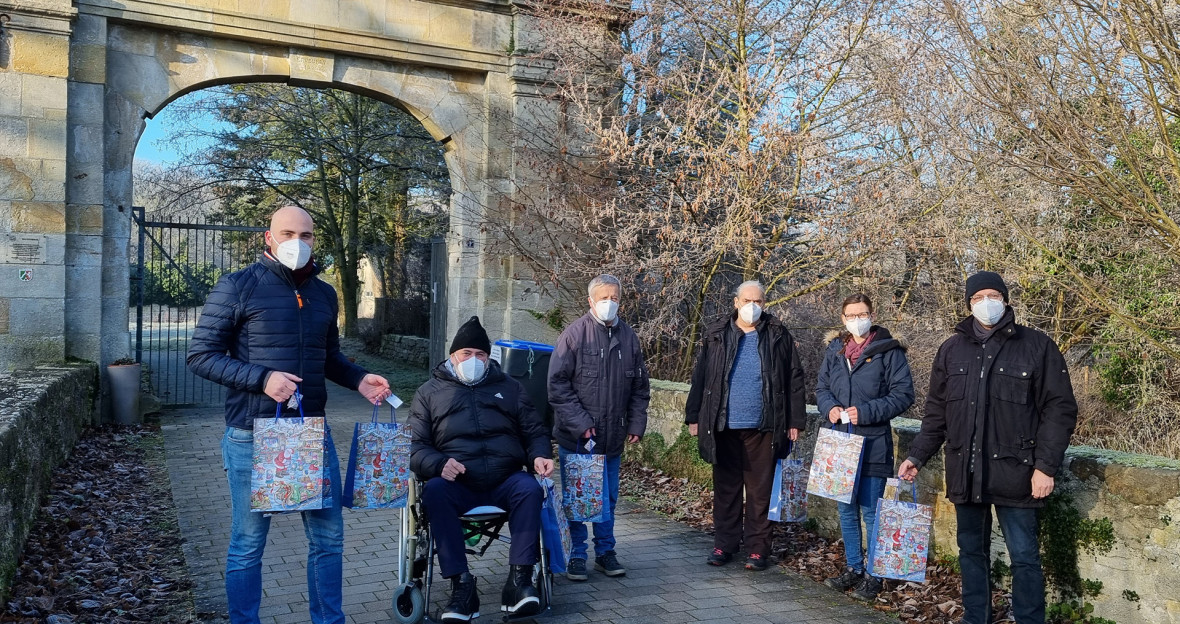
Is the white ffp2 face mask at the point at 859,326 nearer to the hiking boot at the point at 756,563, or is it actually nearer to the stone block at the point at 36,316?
the hiking boot at the point at 756,563

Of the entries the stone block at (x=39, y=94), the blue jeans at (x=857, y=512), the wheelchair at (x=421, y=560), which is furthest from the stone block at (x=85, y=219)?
the blue jeans at (x=857, y=512)

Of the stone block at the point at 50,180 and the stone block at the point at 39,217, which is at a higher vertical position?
the stone block at the point at 50,180

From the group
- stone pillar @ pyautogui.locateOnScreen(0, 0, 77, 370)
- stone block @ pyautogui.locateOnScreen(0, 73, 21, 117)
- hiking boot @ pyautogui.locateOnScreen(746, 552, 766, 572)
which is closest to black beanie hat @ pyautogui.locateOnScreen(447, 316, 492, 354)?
hiking boot @ pyautogui.locateOnScreen(746, 552, 766, 572)

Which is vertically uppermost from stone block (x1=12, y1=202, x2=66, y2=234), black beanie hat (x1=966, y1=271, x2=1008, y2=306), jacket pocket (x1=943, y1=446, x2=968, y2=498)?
stone block (x1=12, y1=202, x2=66, y2=234)

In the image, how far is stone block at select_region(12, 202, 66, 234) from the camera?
9250mm

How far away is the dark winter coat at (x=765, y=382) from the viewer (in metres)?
5.54

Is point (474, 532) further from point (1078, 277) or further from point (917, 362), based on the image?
point (917, 362)

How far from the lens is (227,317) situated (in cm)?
395

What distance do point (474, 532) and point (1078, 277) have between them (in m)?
4.92

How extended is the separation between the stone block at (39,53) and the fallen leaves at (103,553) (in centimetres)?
381

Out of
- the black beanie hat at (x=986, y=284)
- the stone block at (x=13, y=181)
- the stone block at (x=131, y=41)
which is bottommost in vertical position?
the black beanie hat at (x=986, y=284)

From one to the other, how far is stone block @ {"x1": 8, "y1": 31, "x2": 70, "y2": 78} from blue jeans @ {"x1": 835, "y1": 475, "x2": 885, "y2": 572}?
27.7ft

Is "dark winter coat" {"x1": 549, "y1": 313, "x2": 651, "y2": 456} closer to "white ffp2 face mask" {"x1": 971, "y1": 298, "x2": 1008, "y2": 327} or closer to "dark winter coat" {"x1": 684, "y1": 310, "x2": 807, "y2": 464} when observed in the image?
"dark winter coat" {"x1": 684, "y1": 310, "x2": 807, "y2": 464}

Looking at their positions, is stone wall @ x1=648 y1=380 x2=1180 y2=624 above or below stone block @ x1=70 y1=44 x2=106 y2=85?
below
